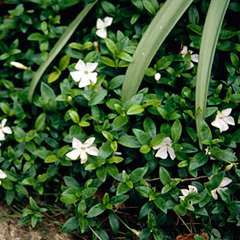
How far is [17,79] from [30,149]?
1.89 ft

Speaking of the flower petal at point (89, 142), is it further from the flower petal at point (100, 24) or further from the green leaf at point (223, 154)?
the flower petal at point (100, 24)

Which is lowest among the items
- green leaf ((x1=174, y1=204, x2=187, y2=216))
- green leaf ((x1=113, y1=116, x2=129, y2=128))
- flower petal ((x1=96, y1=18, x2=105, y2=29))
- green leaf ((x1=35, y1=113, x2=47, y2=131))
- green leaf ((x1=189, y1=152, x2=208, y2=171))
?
green leaf ((x1=174, y1=204, x2=187, y2=216))

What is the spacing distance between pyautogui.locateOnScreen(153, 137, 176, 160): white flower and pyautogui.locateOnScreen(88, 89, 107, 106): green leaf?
1.16ft

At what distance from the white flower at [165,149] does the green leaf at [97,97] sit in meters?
0.35

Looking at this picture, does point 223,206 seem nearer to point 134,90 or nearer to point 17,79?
point 134,90

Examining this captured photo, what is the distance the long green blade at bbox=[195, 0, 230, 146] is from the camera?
4.55 feet

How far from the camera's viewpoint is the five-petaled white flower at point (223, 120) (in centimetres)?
147

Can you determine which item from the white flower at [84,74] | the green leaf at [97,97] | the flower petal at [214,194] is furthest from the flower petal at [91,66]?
the flower petal at [214,194]

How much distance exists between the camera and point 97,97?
154 centimetres

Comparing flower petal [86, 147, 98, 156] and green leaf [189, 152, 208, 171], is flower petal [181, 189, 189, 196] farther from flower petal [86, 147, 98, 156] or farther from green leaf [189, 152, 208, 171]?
flower petal [86, 147, 98, 156]

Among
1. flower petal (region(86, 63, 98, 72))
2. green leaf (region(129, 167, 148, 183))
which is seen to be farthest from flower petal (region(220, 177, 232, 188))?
flower petal (region(86, 63, 98, 72))

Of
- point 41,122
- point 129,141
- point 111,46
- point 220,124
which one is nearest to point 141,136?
point 129,141

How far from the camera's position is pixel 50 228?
62.9 inches

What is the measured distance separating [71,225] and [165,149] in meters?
0.56
